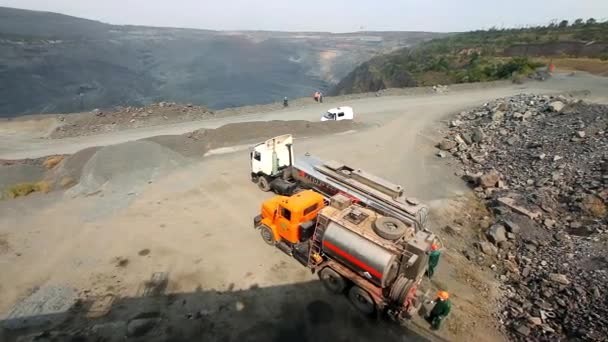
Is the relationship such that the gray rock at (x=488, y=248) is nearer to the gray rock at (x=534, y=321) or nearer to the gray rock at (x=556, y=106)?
the gray rock at (x=534, y=321)

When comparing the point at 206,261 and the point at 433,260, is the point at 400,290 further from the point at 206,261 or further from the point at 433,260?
the point at 206,261

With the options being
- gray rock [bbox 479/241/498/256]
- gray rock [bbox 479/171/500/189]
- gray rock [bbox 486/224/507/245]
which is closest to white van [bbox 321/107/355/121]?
gray rock [bbox 479/171/500/189]

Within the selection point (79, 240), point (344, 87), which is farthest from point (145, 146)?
point (344, 87)

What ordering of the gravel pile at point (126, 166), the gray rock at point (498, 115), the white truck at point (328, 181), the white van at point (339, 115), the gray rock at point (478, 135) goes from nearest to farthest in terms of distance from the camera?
the white truck at point (328, 181)
the gravel pile at point (126, 166)
the gray rock at point (478, 135)
the gray rock at point (498, 115)
the white van at point (339, 115)

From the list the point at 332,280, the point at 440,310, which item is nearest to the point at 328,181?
the point at 332,280

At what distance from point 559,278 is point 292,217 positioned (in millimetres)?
9673

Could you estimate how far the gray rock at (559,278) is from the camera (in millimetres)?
11586

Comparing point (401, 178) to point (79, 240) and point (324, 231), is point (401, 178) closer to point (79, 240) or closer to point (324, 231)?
point (324, 231)

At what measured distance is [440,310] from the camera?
33.3ft

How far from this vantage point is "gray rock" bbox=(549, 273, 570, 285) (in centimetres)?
1159

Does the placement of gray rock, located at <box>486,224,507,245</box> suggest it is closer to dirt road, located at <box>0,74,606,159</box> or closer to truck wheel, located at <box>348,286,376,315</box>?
truck wheel, located at <box>348,286,376,315</box>

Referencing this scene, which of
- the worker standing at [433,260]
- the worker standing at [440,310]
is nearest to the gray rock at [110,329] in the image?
the worker standing at [440,310]

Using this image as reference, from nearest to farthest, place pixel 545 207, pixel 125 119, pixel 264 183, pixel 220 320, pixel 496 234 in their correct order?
1. pixel 220 320
2. pixel 496 234
3. pixel 545 207
4. pixel 264 183
5. pixel 125 119

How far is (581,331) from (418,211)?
19.2 ft
